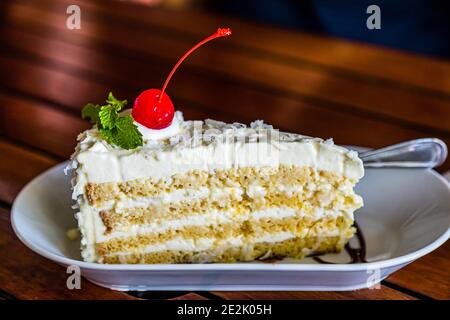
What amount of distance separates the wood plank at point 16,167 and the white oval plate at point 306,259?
0.14m

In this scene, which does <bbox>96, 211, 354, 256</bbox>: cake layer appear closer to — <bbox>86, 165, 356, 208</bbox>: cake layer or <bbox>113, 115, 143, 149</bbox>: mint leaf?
<bbox>86, 165, 356, 208</bbox>: cake layer

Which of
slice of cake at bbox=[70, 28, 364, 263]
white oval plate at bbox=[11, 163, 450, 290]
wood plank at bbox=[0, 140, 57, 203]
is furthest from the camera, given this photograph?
wood plank at bbox=[0, 140, 57, 203]

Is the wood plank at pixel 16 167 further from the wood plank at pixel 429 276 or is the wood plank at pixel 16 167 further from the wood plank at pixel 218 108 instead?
the wood plank at pixel 429 276

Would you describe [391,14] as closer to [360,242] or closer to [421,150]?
[421,150]

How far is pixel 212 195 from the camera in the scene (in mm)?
1188

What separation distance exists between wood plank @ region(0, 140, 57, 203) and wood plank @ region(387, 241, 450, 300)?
0.82m

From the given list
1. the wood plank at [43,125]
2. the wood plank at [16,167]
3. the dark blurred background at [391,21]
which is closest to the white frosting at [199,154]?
the wood plank at [16,167]

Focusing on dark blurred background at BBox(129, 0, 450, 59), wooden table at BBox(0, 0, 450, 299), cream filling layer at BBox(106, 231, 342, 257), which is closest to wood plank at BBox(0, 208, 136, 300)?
wooden table at BBox(0, 0, 450, 299)

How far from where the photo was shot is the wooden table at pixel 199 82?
1.64 m

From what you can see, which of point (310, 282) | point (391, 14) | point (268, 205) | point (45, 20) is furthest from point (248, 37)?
point (310, 282)

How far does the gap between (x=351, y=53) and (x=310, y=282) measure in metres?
1.19

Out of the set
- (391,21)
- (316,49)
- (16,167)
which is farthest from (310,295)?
(391,21)

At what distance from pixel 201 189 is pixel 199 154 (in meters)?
0.08

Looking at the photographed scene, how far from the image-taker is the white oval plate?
1032 millimetres
